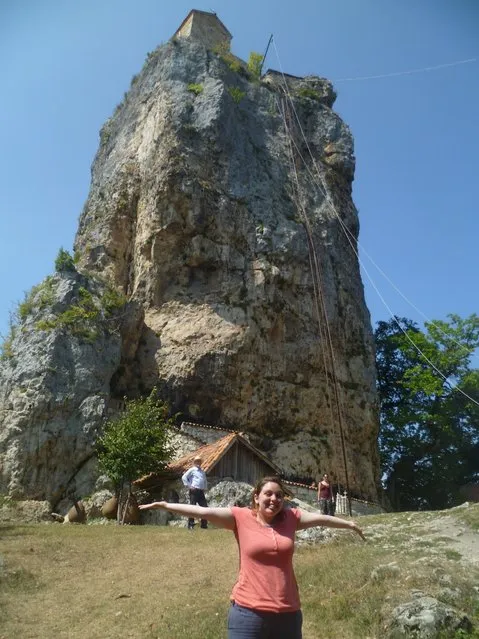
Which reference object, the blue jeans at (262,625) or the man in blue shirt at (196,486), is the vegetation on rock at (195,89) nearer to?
the man in blue shirt at (196,486)

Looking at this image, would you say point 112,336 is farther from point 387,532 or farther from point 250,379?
point 387,532

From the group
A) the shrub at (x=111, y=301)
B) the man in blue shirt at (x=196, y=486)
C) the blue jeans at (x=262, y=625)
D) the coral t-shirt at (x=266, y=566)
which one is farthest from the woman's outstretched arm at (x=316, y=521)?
the shrub at (x=111, y=301)

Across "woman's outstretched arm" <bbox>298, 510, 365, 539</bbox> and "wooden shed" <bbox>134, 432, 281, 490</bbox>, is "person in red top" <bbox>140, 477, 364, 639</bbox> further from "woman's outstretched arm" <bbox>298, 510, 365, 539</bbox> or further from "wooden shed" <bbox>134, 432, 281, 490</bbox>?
"wooden shed" <bbox>134, 432, 281, 490</bbox>

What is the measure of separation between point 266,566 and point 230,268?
25665 millimetres

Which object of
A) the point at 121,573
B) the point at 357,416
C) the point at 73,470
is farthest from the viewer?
the point at 357,416

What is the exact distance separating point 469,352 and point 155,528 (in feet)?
92.5

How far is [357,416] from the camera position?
3017cm

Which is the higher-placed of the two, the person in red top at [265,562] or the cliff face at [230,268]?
the cliff face at [230,268]

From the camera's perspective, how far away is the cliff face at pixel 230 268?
2731 centimetres

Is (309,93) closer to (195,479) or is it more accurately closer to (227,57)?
(227,57)

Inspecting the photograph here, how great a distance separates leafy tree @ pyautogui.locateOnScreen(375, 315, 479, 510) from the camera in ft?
119

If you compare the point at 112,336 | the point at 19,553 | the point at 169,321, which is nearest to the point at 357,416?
the point at 169,321

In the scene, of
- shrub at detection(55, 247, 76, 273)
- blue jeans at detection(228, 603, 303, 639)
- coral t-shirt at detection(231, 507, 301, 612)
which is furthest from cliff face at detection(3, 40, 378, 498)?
blue jeans at detection(228, 603, 303, 639)


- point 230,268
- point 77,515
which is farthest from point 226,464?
point 230,268
